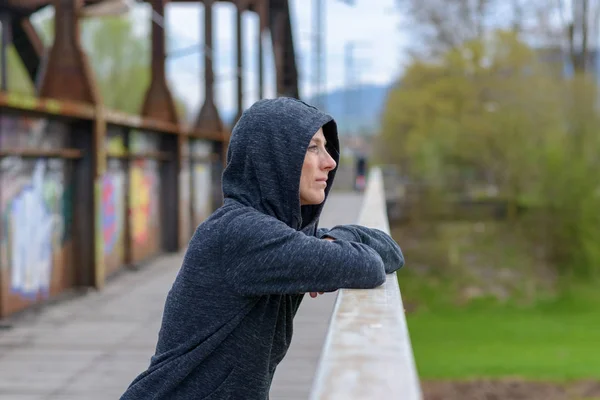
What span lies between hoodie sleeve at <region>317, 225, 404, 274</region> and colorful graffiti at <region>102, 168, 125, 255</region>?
6954 millimetres

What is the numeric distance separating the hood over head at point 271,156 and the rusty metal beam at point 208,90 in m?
15.1

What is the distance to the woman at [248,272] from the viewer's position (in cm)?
218

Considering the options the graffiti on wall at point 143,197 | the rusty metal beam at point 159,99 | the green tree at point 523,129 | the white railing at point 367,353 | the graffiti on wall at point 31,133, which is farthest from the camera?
the green tree at point 523,129

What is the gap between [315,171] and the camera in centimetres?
240

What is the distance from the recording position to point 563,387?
21672 millimetres

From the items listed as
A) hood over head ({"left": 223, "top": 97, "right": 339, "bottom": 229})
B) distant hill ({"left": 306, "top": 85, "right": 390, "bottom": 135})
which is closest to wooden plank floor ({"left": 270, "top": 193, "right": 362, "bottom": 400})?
hood over head ({"left": 223, "top": 97, "right": 339, "bottom": 229})

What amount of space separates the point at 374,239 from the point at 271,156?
66 cm

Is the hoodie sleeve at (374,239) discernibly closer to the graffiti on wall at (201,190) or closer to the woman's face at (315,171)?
the woman's face at (315,171)

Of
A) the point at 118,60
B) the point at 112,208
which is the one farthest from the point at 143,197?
the point at 118,60

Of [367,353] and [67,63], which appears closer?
[367,353]

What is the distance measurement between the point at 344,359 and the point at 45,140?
6.76 m

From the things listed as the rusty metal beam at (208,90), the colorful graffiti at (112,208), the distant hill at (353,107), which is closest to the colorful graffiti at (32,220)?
the colorful graffiti at (112,208)

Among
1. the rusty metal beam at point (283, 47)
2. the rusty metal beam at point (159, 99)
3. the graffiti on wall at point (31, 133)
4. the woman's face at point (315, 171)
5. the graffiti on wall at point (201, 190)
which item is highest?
the rusty metal beam at point (283, 47)

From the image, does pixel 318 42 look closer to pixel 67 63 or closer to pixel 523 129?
pixel 523 129
